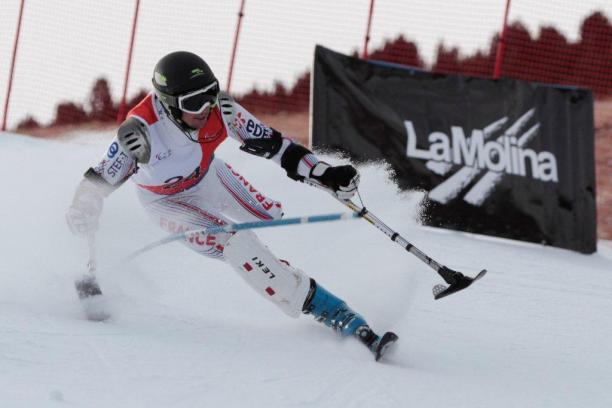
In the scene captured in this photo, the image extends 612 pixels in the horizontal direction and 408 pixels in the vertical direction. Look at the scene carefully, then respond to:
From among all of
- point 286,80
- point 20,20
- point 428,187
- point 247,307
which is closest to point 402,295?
point 247,307

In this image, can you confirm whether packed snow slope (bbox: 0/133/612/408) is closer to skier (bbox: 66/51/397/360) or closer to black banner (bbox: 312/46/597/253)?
skier (bbox: 66/51/397/360)

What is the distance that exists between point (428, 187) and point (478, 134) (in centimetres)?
73

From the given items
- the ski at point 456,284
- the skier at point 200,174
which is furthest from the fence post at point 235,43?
the ski at point 456,284

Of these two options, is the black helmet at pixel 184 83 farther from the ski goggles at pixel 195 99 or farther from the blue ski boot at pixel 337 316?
the blue ski boot at pixel 337 316

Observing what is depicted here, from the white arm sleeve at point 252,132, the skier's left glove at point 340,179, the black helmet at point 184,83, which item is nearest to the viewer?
the black helmet at point 184,83

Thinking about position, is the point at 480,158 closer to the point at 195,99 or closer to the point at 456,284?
the point at 456,284

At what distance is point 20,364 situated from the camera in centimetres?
298

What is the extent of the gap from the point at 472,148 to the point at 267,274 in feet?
14.5

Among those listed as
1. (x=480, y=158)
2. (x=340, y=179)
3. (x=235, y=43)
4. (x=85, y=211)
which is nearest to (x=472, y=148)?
(x=480, y=158)

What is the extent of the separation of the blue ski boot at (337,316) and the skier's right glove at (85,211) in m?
1.08

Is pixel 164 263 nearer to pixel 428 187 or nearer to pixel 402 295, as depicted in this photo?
pixel 402 295

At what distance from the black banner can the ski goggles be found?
3832mm

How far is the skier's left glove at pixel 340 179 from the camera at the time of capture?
409 centimetres

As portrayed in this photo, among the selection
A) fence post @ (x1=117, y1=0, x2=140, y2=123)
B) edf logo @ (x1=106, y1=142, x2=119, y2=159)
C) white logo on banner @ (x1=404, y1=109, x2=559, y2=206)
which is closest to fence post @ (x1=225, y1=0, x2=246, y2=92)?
fence post @ (x1=117, y1=0, x2=140, y2=123)
